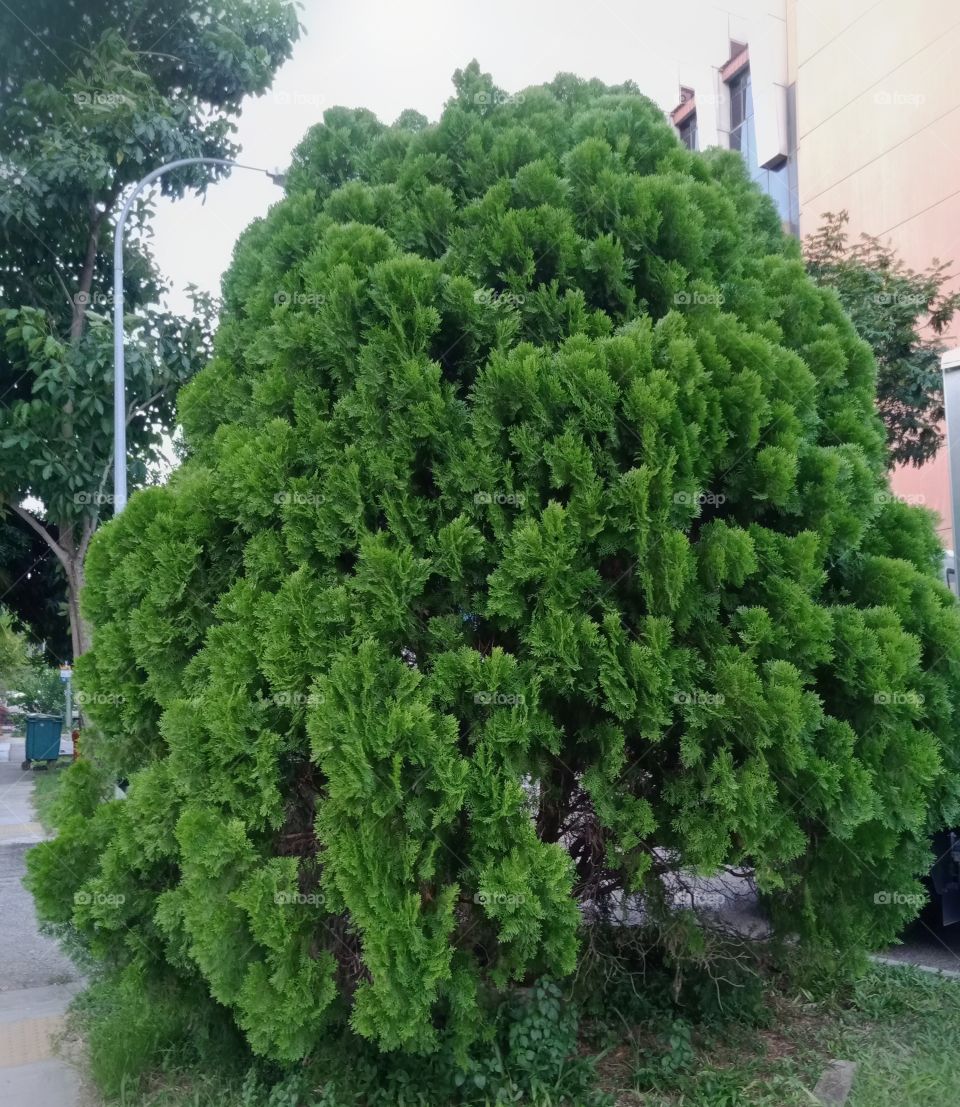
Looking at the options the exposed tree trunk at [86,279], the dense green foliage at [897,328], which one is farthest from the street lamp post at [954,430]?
the exposed tree trunk at [86,279]

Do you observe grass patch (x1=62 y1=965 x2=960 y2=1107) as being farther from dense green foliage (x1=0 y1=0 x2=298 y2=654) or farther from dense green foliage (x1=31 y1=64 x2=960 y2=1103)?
dense green foliage (x1=0 y1=0 x2=298 y2=654)

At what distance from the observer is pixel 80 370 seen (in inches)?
454

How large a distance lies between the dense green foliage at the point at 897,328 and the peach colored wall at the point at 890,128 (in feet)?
14.1

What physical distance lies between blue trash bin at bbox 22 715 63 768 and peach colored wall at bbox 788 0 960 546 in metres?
18.2

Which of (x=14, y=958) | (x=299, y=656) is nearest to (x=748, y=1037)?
(x=299, y=656)

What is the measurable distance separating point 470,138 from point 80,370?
8.90 metres

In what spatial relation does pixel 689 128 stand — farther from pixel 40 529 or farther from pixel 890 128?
pixel 40 529

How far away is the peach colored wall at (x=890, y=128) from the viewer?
20062 mm

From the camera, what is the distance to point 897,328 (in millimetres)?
13414

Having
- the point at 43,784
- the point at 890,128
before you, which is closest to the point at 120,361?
the point at 43,784

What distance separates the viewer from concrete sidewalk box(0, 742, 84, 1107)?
162 inches

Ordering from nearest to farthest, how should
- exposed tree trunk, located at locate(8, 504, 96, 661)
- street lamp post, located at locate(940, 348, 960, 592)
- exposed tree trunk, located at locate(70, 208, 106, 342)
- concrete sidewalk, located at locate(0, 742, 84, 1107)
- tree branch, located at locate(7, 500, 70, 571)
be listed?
concrete sidewalk, located at locate(0, 742, 84, 1107)
street lamp post, located at locate(940, 348, 960, 592)
exposed tree trunk, located at locate(8, 504, 96, 661)
tree branch, located at locate(7, 500, 70, 571)
exposed tree trunk, located at locate(70, 208, 106, 342)

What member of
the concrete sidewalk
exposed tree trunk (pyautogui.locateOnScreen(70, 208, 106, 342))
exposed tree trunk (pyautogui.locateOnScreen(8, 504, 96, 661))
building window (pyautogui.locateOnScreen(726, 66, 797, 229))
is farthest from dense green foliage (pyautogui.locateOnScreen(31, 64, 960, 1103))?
building window (pyautogui.locateOnScreen(726, 66, 797, 229))

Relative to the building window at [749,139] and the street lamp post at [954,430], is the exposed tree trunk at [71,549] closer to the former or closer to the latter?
→ the street lamp post at [954,430]
